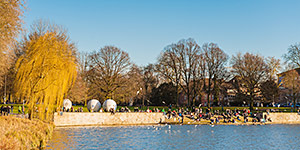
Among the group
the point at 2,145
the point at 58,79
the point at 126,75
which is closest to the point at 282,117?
the point at 126,75

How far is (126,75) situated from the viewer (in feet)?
199

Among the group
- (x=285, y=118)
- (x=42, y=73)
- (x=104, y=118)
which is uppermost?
(x=42, y=73)

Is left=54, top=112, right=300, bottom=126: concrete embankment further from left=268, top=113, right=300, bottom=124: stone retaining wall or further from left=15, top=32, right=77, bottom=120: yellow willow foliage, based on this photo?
left=15, top=32, right=77, bottom=120: yellow willow foliage

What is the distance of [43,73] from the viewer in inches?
1065

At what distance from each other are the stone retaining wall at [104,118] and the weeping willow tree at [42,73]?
34.9ft

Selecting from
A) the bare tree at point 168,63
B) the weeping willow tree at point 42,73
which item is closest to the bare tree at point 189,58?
the bare tree at point 168,63

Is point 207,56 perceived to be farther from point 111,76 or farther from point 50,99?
point 50,99

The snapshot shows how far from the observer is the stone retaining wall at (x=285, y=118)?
5122cm

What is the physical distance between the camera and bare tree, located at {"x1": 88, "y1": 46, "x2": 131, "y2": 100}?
5884 centimetres

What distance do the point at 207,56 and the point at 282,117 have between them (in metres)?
16.8

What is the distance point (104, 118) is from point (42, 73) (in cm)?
1781

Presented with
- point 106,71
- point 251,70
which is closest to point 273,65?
point 251,70

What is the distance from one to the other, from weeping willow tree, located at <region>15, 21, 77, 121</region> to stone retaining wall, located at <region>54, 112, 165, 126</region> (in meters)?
10.6

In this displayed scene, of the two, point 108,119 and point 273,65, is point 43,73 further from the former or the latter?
point 273,65
